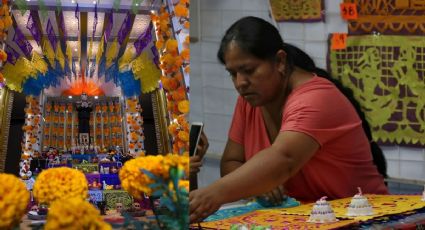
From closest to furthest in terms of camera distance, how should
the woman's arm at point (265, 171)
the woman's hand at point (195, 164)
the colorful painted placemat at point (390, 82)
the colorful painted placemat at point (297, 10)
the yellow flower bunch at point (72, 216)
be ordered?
the yellow flower bunch at point (72, 216), the woman's hand at point (195, 164), the woman's arm at point (265, 171), the colorful painted placemat at point (297, 10), the colorful painted placemat at point (390, 82)

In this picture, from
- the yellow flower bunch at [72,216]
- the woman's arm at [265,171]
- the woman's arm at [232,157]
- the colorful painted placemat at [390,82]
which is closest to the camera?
the yellow flower bunch at [72,216]

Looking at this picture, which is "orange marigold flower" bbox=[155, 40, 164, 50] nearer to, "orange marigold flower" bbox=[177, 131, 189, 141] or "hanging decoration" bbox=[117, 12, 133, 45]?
"hanging decoration" bbox=[117, 12, 133, 45]

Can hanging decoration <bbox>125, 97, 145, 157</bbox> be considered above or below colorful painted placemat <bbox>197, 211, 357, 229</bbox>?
above

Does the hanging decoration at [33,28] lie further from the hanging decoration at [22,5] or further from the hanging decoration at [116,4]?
the hanging decoration at [116,4]

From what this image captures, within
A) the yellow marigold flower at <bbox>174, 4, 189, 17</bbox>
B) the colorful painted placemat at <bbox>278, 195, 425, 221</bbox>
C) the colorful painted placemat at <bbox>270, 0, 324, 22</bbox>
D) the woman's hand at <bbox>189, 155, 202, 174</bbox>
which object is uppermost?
the colorful painted placemat at <bbox>270, 0, 324, 22</bbox>

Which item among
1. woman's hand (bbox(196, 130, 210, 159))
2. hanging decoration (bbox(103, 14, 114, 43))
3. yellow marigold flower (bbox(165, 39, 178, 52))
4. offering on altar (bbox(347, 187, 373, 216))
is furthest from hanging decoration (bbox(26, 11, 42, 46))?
offering on altar (bbox(347, 187, 373, 216))

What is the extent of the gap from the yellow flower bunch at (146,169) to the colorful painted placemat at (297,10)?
1.81 ft

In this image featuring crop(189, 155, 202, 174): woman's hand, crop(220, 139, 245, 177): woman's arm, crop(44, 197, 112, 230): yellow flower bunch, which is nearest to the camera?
crop(44, 197, 112, 230): yellow flower bunch

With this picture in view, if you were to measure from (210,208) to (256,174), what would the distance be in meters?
0.16

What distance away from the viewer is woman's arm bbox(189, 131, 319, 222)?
1.01 metres

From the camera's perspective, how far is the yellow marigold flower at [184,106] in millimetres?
913

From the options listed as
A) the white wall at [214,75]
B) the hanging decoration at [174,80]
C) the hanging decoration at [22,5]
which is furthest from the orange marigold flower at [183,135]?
the hanging decoration at [22,5]

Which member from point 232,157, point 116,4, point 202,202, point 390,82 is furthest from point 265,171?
point 390,82

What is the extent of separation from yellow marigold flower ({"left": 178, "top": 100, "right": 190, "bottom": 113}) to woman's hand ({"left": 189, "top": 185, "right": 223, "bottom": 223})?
5.2 inches
